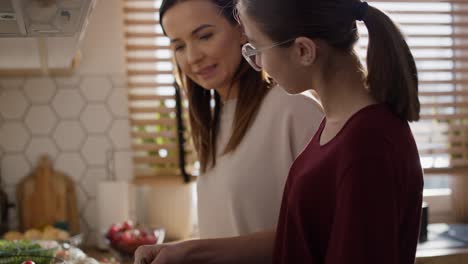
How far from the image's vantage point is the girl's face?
2.93ft

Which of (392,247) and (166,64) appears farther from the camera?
(166,64)

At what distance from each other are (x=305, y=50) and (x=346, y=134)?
14 centimetres

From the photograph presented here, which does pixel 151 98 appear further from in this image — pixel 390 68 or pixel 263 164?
pixel 390 68

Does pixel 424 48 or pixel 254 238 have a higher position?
pixel 424 48

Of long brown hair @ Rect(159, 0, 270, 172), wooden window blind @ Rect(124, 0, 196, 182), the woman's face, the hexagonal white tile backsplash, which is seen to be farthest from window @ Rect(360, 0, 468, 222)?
the woman's face

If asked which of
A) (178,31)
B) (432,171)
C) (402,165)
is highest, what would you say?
(178,31)

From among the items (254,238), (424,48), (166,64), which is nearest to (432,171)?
(424,48)

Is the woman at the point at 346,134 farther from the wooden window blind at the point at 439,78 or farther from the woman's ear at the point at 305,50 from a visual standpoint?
the wooden window blind at the point at 439,78

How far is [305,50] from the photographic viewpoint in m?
0.88

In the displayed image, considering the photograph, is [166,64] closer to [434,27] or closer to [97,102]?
[97,102]

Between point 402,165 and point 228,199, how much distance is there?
0.51 metres

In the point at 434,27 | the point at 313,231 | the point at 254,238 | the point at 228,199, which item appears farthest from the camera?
the point at 434,27

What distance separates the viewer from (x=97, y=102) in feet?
7.57

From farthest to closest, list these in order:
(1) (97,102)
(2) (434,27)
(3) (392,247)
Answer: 1. (2) (434,27)
2. (1) (97,102)
3. (3) (392,247)
